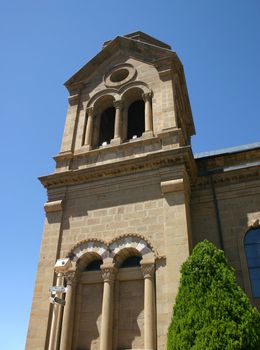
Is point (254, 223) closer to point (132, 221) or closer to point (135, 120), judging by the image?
point (132, 221)

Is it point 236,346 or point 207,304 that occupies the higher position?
point 207,304

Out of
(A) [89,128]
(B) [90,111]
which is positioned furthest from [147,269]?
(B) [90,111]

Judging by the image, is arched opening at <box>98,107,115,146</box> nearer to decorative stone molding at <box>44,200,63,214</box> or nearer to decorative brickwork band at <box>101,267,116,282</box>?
decorative stone molding at <box>44,200,63,214</box>

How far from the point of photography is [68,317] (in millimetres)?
14445

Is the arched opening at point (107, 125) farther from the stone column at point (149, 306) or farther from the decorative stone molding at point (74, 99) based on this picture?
the stone column at point (149, 306)

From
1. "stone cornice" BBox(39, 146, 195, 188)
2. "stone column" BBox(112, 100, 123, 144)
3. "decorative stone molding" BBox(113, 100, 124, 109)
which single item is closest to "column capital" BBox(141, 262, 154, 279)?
"stone cornice" BBox(39, 146, 195, 188)

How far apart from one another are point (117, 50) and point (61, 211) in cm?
1193

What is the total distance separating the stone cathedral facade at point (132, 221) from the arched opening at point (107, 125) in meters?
0.61

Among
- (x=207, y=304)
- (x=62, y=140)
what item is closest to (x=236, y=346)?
(x=207, y=304)

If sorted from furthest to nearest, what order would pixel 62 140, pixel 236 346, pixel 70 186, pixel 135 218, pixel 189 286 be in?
pixel 62 140 < pixel 70 186 < pixel 135 218 < pixel 189 286 < pixel 236 346

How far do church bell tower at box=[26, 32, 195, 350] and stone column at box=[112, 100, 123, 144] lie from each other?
6 centimetres

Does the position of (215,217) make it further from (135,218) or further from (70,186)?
(70,186)

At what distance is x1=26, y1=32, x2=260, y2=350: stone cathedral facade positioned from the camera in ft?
46.2

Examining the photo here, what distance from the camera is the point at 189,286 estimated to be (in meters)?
11.7
